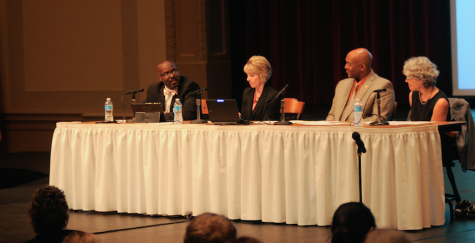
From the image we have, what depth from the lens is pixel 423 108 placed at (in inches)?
162

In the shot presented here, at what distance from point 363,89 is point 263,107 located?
0.86 meters

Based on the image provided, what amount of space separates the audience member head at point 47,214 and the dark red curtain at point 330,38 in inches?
235

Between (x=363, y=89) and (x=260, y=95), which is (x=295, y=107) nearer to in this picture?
(x=260, y=95)

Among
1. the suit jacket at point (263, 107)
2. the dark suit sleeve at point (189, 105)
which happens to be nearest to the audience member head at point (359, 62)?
the suit jacket at point (263, 107)

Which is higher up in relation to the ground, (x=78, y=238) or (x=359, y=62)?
(x=359, y=62)

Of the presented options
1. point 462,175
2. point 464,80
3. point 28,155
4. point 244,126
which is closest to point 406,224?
point 244,126

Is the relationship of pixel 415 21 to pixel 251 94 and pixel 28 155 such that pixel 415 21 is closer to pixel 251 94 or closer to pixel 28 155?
pixel 251 94

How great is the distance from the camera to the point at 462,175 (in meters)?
5.38

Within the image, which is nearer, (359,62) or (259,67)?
(359,62)

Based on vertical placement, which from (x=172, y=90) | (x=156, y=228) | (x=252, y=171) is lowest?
(x=156, y=228)

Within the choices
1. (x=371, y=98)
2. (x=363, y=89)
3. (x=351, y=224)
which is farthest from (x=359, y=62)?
(x=351, y=224)

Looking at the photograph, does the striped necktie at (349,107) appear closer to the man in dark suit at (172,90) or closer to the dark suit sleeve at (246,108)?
the dark suit sleeve at (246,108)

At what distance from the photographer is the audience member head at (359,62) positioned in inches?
175

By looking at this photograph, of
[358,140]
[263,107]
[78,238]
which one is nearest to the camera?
[78,238]
